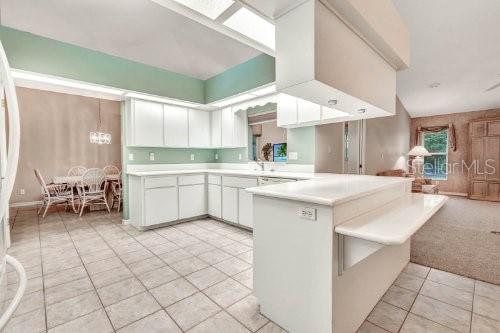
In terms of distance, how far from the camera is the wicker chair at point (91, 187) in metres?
4.66

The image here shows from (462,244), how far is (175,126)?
462 cm

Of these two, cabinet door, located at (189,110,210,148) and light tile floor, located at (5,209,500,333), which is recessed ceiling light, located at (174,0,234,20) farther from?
cabinet door, located at (189,110,210,148)

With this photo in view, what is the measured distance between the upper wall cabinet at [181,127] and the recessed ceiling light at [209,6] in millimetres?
2797

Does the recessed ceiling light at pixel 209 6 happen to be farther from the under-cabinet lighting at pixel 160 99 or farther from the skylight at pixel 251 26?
the under-cabinet lighting at pixel 160 99

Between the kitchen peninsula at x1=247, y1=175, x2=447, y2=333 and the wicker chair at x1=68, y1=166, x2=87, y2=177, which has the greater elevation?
the wicker chair at x1=68, y1=166, x2=87, y2=177

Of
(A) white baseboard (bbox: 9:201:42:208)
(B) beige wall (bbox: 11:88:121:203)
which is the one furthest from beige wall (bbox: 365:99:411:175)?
(A) white baseboard (bbox: 9:201:42:208)

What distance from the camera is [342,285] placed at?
1.46m

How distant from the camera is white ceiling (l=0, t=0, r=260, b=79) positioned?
7.67 ft

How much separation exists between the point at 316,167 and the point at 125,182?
311 cm

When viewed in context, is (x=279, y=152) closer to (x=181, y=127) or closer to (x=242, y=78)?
(x=242, y=78)

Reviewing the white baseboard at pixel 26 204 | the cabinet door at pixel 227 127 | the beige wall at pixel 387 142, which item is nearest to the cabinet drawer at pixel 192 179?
the cabinet door at pixel 227 127

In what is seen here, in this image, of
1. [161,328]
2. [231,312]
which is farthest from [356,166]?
[161,328]

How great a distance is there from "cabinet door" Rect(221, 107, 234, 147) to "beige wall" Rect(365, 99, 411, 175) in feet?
9.10

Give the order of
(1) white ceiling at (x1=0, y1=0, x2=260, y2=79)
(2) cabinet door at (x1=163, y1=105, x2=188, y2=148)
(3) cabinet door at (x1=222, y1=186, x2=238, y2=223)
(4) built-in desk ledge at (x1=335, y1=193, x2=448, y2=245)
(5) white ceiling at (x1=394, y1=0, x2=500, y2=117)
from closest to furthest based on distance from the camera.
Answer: (4) built-in desk ledge at (x1=335, y1=193, x2=448, y2=245) < (1) white ceiling at (x1=0, y1=0, x2=260, y2=79) < (5) white ceiling at (x1=394, y1=0, x2=500, y2=117) < (3) cabinet door at (x1=222, y1=186, x2=238, y2=223) < (2) cabinet door at (x1=163, y1=105, x2=188, y2=148)
